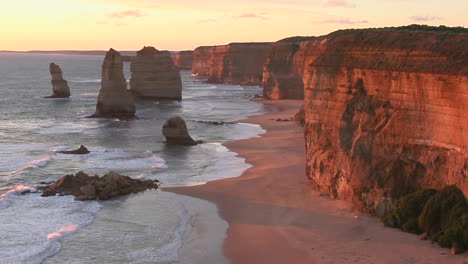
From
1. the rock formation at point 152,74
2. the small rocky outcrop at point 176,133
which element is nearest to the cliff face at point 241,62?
the rock formation at point 152,74

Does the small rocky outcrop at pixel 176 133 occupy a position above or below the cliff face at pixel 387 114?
below

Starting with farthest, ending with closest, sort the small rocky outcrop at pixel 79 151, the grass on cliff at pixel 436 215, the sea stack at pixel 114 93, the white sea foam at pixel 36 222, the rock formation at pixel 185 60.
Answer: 1. the rock formation at pixel 185 60
2. the sea stack at pixel 114 93
3. the small rocky outcrop at pixel 79 151
4. the white sea foam at pixel 36 222
5. the grass on cliff at pixel 436 215

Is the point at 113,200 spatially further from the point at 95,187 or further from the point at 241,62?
the point at 241,62

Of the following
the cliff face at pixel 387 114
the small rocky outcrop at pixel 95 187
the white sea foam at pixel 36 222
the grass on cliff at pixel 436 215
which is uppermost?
the cliff face at pixel 387 114

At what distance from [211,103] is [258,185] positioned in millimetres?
53246

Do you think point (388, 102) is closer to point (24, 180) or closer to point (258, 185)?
point (258, 185)

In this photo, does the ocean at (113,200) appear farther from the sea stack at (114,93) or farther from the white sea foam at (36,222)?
the sea stack at (114,93)

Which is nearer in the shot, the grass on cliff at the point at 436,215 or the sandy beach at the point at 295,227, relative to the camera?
the grass on cliff at the point at 436,215

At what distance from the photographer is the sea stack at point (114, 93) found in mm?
57562

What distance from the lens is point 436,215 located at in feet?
60.1

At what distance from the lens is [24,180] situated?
3038 cm

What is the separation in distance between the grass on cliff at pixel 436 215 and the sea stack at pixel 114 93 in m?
42.3

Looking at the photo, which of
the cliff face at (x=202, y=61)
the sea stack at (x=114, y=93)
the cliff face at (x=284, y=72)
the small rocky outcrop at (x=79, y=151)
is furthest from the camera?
the cliff face at (x=202, y=61)

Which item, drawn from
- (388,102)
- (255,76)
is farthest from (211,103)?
(388,102)
